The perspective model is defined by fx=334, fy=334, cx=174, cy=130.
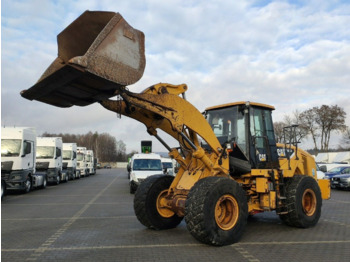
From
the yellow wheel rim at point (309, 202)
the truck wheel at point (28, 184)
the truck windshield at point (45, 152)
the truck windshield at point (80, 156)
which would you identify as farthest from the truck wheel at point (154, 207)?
the truck windshield at point (80, 156)

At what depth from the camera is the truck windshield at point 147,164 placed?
1842 centimetres

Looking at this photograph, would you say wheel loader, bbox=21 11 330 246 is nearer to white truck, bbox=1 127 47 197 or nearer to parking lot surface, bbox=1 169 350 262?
parking lot surface, bbox=1 169 350 262

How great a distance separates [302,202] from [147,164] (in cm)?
1143

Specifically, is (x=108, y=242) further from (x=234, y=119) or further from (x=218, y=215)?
(x=234, y=119)

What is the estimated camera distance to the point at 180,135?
23.2 ft

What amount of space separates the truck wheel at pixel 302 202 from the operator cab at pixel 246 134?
0.71m

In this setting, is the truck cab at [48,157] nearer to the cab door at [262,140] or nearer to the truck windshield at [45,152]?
the truck windshield at [45,152]

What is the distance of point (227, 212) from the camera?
6875mm

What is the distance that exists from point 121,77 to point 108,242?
11.4ft

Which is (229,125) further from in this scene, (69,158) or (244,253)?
(69,158)

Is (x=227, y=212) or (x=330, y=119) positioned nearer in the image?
(x=227, y=212)

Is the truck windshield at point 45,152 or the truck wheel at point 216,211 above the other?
the truck windshield at point 45,152

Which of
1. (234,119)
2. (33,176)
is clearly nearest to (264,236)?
(234,119)

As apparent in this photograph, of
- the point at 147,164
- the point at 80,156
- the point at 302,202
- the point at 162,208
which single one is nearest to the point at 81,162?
the point at 80,156
